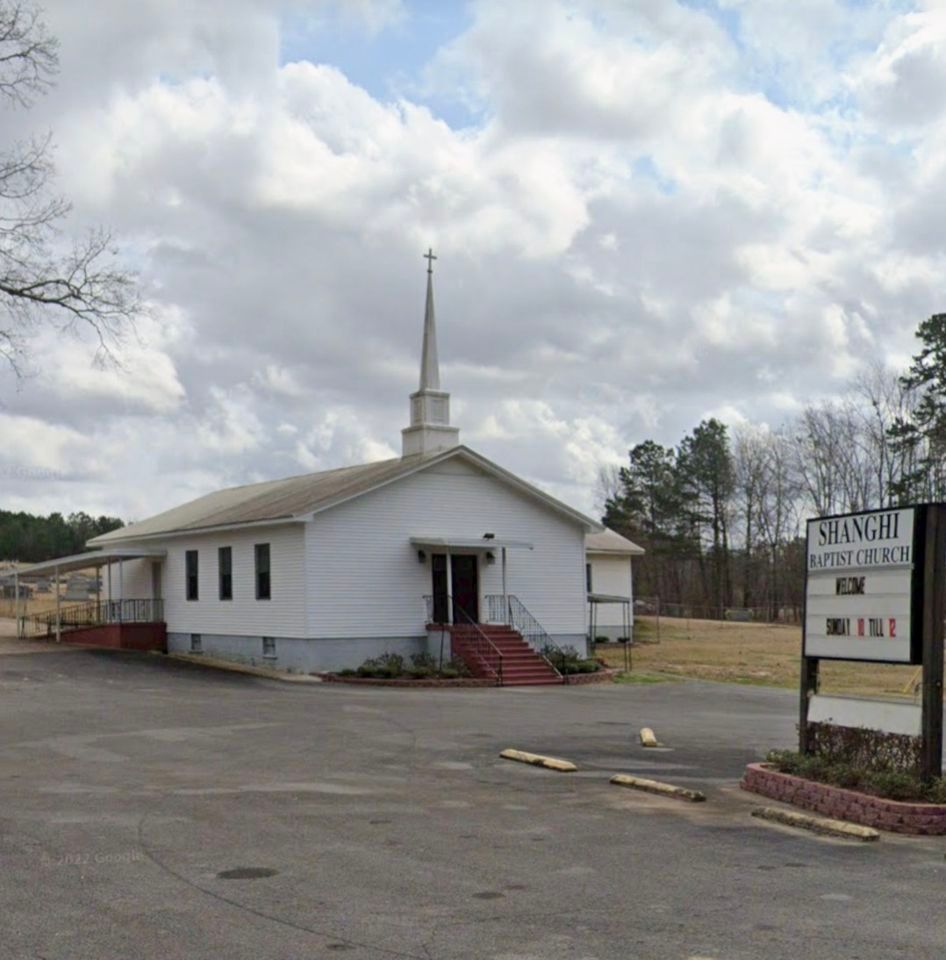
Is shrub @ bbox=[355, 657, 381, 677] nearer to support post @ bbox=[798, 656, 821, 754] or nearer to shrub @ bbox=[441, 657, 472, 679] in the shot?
shrub @ bbox=[441, 657, 472, 679]

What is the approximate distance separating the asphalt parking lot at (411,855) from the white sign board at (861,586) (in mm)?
1958

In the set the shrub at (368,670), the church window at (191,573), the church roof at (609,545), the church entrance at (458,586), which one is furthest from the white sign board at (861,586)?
the church roof at (609,545)

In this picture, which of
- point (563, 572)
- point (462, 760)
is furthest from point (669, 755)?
point (563, 572)

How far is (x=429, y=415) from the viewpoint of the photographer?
32750 millimetres

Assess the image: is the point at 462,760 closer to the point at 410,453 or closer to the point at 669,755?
the point at 669,755

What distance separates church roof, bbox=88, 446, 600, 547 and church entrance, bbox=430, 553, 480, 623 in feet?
7.98

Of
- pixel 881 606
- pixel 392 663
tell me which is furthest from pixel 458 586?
pixel 881 606

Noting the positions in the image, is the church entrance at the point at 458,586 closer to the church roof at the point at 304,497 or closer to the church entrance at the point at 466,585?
the church entrance at the point at 466,585

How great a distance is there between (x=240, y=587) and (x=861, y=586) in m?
21.6

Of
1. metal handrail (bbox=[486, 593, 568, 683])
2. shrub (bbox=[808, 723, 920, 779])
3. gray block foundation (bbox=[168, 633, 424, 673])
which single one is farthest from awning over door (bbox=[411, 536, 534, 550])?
shrub (bbox=[808, 723, 920, 779])

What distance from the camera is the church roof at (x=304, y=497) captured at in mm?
29031

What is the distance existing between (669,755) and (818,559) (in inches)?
156

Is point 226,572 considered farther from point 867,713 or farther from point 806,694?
point 867,713

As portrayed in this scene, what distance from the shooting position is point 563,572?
3281 cm
